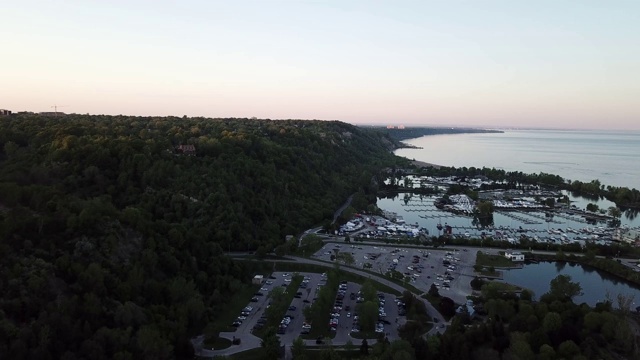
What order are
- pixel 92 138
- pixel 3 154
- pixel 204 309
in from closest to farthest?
pixel 204 309, pixel 3 154, pixel 92 138

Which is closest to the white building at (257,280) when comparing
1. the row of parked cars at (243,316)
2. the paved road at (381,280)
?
the row of parked cars at (243,316)

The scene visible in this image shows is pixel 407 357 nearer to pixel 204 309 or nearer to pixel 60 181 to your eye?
pixel 204 309

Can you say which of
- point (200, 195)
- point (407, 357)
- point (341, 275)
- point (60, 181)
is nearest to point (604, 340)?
point (407, 357)

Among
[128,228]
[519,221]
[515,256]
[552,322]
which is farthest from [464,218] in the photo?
[128,228]

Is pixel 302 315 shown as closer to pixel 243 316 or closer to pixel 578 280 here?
pixel 243 316

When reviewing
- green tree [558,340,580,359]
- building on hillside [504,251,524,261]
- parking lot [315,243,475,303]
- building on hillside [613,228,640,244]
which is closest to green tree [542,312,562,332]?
green tree [558,340,580,359]

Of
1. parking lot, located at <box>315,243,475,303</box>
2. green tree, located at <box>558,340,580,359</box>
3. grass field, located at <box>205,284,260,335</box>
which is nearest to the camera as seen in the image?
green tree, located at <box>558,340,580,359</box>

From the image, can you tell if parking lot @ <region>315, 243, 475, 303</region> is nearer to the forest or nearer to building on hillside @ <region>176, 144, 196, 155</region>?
the forest
